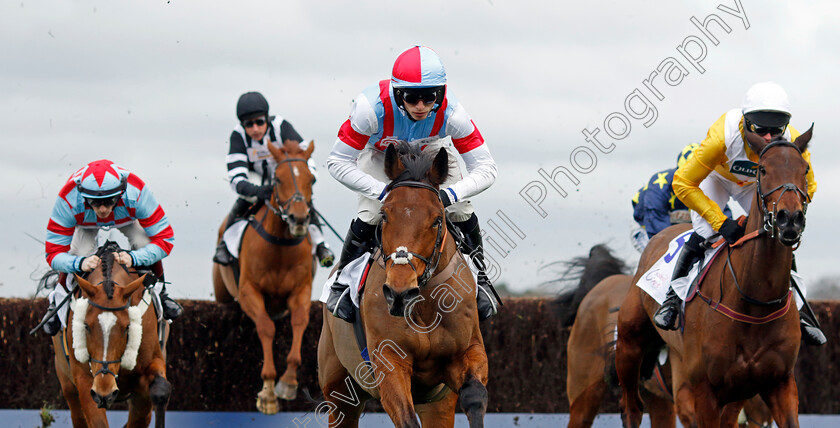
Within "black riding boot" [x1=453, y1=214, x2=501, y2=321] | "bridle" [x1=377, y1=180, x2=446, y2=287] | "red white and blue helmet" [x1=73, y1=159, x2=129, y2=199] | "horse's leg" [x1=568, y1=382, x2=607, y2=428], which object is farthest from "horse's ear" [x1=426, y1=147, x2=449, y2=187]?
"horse's leg" [x1=568, y1=382, x2=607, y2=428]

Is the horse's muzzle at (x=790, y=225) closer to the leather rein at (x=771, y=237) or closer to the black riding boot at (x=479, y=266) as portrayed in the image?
the leather rein at (x=771, y=237)

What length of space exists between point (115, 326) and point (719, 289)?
3761 mm

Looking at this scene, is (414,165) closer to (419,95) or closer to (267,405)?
(419,95)

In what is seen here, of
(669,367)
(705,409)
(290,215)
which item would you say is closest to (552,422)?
(669,367)

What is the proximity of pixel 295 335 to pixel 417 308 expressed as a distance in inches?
173

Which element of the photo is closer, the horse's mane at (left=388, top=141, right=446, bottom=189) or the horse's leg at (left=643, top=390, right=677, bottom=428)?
the horse's mane at (left=388, top=141, right=446, bottom=189)

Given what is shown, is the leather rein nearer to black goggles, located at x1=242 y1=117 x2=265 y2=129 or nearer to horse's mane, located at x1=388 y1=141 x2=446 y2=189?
horse's mane, located at x1=388 y1=141 x2=446 y2=189

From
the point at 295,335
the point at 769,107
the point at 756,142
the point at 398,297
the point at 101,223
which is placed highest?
the point at 769,107

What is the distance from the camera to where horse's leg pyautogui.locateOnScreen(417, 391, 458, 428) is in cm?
552

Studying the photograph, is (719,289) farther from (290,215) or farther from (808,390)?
(808,390)

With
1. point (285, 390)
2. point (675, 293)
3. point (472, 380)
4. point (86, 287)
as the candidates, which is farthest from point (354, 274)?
point (285, 390)

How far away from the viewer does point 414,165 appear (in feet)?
15.8

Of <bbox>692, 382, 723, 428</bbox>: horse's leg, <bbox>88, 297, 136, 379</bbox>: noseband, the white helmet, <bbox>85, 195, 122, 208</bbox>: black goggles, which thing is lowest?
<bbox>692, 382, 723, 428</bbox>: horse's leg

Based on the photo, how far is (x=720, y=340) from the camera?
5609 mm
